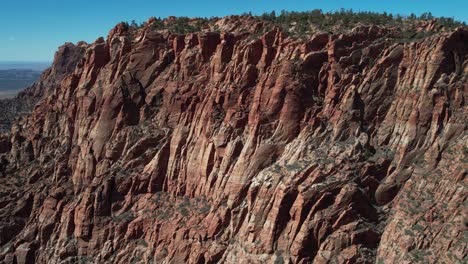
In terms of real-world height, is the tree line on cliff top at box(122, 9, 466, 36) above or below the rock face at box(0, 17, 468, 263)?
above

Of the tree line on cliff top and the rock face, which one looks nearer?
the rock face

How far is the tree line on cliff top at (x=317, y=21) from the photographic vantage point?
63.4 meters

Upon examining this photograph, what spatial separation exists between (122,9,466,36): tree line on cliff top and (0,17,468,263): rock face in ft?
9.99

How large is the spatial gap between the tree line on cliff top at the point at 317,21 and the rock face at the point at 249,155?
9.99 feet

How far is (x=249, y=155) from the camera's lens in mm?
58219

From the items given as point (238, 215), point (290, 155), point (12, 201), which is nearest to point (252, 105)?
point (290, 155)

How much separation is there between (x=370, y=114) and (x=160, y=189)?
92.2ft

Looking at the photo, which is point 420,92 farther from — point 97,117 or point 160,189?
point 97,117

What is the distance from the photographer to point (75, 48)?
155 metres

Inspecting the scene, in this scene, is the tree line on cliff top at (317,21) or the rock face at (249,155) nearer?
the rock face at (249,155)

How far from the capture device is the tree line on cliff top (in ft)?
208

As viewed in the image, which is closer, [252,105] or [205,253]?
[205,253]

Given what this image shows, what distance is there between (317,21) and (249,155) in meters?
21.7

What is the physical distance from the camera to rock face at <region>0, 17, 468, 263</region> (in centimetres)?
5203
